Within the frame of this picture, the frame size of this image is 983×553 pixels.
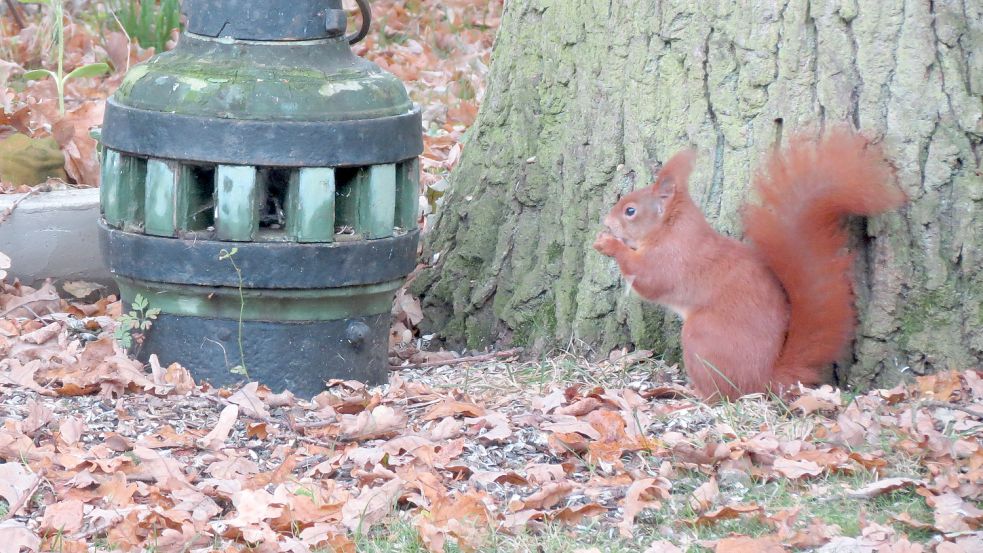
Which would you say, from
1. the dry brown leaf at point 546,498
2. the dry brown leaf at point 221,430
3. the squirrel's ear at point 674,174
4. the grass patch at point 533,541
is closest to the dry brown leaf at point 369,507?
the grass patch at point 533,541

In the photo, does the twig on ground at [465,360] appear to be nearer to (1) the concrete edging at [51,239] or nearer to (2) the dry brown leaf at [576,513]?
(1) the concrete edging at [51,239]

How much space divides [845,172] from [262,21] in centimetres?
148

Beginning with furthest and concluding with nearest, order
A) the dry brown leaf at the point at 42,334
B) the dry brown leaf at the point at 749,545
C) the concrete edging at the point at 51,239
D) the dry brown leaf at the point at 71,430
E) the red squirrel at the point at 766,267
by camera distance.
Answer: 1. the concrete edging at the point at 51,239
2. the dry brown leaf at the point at 42,334
3. the red squirrel at the point at 766,267
4. the dry brown leaf at the point at 71,430
5. the dry brown leaf at the point at 749,545

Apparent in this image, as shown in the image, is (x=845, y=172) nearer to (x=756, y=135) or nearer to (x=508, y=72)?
(x=756, y=135)

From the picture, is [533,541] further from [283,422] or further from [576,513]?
[283,422]

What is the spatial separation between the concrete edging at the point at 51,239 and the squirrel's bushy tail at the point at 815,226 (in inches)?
88.7

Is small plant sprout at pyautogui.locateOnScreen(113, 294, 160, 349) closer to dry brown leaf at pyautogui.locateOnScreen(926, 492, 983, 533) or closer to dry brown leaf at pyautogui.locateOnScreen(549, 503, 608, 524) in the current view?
dry brown leaf at pyautogui.locateOnScreen(549, 503, 608, 524)

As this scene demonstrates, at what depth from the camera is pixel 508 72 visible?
385 centimetres

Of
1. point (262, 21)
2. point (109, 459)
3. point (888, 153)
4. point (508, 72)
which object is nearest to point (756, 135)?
point (888, 153)

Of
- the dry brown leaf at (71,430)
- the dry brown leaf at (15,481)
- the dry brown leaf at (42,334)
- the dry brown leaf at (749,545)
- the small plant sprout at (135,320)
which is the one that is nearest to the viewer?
the dry brown leaf at (749,545)

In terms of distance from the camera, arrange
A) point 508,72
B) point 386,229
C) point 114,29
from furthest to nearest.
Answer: point 114,29, point 508,72, point 386,229

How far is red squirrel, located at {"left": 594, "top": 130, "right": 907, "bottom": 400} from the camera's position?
2.92 metres

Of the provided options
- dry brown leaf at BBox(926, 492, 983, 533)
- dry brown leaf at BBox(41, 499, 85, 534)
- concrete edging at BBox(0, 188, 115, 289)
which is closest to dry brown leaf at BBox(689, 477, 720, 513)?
dry brown leaf at BBox(926, 492, 983, 533)

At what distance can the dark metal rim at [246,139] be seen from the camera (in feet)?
9.67
